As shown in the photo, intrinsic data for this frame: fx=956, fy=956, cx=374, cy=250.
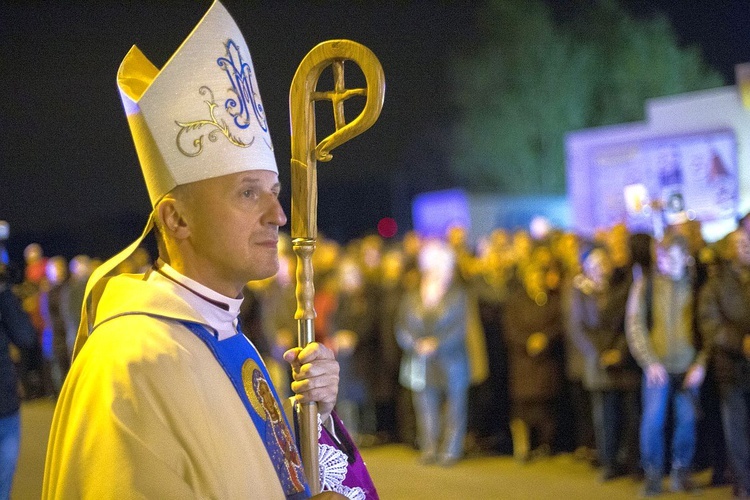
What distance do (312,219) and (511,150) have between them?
33.6 meters

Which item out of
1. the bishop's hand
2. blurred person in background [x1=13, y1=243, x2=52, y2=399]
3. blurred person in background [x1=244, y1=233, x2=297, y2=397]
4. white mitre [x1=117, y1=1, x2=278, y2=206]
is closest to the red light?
blurred person in background [x1=13, y1=243, x2=52, y2=399]

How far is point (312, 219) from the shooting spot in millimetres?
2807

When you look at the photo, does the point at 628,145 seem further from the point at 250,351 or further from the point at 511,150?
the point at 511,150

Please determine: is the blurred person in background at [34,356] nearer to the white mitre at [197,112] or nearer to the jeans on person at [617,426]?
the jeans on person at [617,426]

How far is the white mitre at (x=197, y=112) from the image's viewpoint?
8.15 feet

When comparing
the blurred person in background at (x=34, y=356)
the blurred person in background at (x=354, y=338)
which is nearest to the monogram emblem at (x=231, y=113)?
the blurred person in background at (x=354, y=338)

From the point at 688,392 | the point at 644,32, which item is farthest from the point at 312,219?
the point at 644,32

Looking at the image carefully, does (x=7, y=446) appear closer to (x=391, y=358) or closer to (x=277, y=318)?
(x=277, y=318)

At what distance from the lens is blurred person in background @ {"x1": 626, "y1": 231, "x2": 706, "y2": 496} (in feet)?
23.6

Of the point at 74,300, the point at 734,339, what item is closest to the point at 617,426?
the point at 734,339

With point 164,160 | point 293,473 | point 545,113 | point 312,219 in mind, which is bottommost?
point 293,473

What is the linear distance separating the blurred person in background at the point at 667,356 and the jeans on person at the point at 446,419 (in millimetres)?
2146

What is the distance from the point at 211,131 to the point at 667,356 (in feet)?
17.9

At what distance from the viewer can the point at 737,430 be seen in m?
6.88
